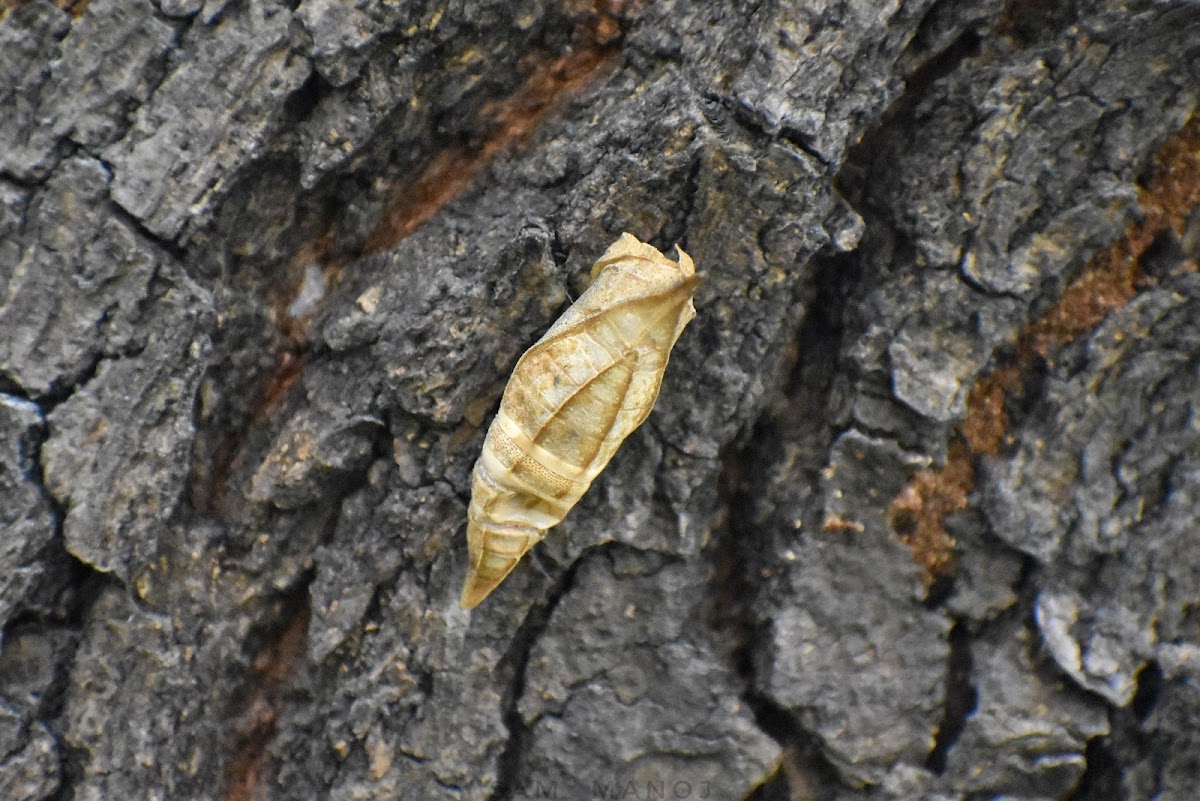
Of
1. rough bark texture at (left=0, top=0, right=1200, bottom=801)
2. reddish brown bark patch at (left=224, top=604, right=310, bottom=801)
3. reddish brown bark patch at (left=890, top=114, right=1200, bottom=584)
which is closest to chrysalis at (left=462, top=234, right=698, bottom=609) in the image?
rough bark texture at (left=0, top=0, right=1200, bottom=801)

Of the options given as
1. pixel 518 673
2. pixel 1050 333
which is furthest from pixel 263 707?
pixel 1050 333

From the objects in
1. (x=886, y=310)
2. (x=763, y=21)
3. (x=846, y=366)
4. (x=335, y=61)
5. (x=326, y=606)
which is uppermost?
(x=763, y=21)

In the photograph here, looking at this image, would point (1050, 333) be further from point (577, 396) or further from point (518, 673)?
point (518, 673)

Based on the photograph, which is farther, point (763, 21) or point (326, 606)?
point (326, 606)

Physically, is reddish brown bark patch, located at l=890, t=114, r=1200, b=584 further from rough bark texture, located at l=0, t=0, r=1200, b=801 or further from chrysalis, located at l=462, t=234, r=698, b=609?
chrysalis, located at l=462, t=234, r=698, b=609

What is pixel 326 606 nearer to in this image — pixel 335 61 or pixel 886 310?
pixel 335 61

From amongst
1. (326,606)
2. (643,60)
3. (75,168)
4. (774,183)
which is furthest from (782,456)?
(75,168)
